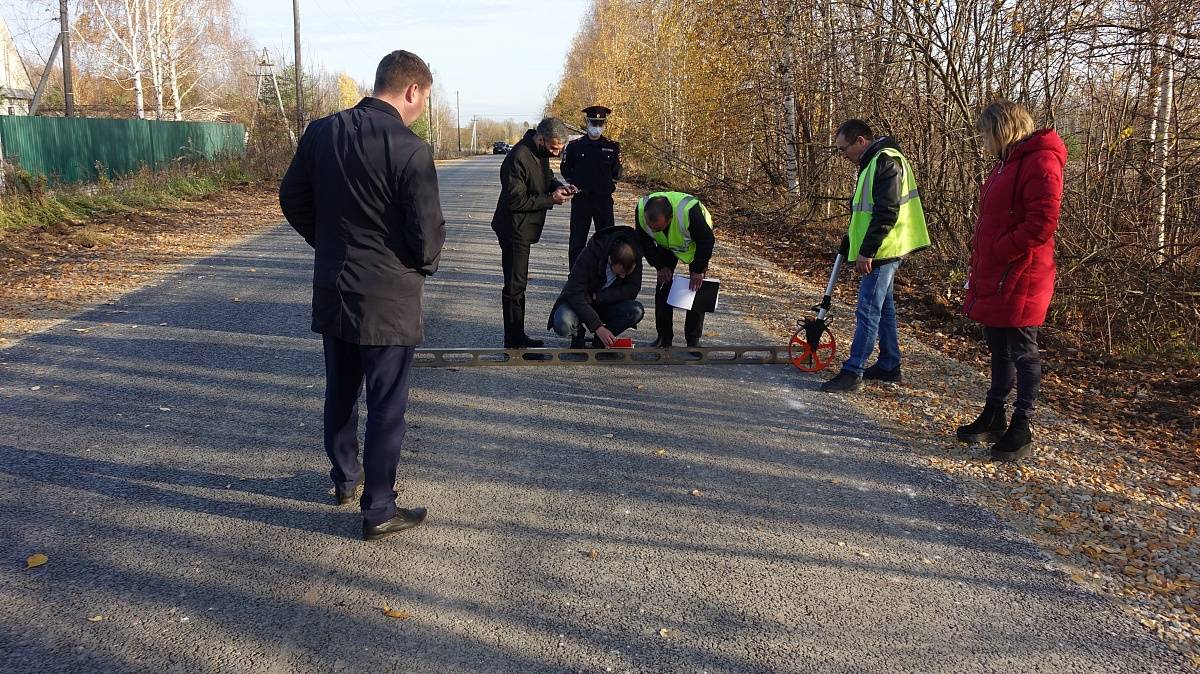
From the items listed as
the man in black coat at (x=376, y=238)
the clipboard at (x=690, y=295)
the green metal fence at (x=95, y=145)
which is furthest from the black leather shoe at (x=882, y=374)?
the green metal fence at (x=95, y=145)

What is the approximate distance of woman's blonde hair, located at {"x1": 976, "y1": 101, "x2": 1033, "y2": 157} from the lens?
439 centimetres

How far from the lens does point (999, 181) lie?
14.7ft

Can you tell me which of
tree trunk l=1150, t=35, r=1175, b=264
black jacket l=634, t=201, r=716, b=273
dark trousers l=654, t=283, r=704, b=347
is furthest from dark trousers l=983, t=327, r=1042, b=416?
tree trunk l=1150, t=35, r=1175, b=264

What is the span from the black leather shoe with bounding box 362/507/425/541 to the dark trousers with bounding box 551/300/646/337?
2763 mm

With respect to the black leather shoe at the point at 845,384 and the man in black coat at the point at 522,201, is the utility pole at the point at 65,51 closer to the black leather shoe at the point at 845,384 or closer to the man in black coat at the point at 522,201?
the man in black coat at the point at 522,201

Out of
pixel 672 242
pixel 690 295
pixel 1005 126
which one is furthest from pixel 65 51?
pixel 1005 126

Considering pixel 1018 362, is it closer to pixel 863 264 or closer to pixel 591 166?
pixel 863 264

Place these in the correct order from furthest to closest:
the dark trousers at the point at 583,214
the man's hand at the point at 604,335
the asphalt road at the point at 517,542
Answer: the dark trousers at the point at 583,214, the man's hand at the point at 604,335, the asphalt road at the point at 517,542

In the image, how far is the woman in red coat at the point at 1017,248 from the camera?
428 cm

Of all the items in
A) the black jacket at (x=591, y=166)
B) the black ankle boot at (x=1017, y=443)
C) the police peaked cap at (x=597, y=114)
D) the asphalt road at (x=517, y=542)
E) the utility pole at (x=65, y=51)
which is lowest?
the asphalt road at (x=517, y=542)

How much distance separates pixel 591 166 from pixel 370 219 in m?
4.66

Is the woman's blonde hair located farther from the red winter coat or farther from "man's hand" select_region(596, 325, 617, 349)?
"man's hand" select_region(596, 325, 617, 349)

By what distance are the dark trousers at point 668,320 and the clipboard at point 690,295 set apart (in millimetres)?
113

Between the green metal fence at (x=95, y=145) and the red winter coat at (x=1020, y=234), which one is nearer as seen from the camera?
the red winter coat at (x=1020, y=234)
